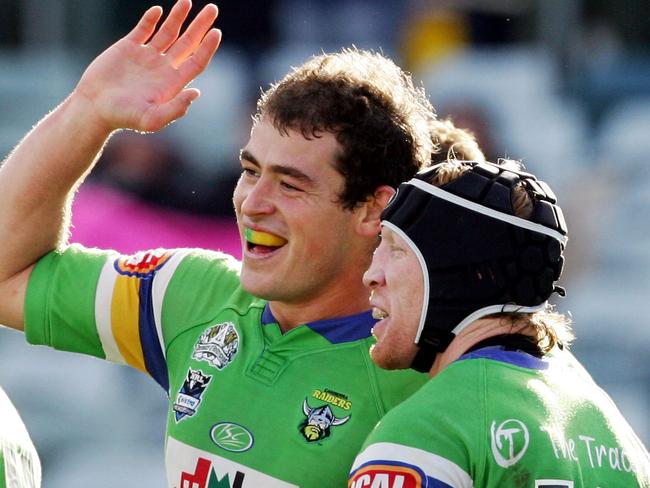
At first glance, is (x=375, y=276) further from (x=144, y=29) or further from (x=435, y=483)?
(x=144, y=29)

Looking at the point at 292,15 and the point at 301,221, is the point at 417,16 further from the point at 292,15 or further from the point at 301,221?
the point at 301,221

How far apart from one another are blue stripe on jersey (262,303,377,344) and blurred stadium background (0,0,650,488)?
501cm

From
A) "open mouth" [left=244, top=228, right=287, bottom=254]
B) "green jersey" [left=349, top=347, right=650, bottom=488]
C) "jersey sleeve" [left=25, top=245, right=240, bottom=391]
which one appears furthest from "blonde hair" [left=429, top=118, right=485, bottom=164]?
"green jersey" [left=349, top=347, right=650, bottom=488]

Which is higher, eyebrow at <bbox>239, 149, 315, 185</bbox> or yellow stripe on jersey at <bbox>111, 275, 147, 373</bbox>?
eyebrow at <bbox>239, 149, 315, 185</bbox>

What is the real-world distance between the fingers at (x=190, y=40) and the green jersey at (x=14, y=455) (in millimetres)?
1228

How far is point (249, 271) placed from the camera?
139 inches

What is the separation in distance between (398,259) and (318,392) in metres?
0.51

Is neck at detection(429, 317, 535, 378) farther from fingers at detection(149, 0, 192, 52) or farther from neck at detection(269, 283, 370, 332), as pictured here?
fingers at detection(149, 0, 192, 52)

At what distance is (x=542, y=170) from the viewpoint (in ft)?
29.1

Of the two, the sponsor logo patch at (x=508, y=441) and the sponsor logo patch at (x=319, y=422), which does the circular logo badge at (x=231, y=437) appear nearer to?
the sponsor logo patch at (x=319, y=422)

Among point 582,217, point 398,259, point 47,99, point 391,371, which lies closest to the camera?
point 398,259

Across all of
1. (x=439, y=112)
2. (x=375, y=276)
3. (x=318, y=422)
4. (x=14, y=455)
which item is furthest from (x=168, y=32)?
(x=439, y=112)

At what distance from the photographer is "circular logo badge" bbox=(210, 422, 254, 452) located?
3.43 metres

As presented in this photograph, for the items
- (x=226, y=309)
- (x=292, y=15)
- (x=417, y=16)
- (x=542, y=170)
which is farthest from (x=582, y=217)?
(x=226, y=309)
